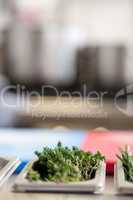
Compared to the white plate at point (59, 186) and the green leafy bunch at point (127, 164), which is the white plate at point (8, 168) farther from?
the green leafy bunch at point (127, 164)

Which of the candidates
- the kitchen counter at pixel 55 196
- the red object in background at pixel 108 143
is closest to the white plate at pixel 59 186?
the kitchen counter at pixel 55 196

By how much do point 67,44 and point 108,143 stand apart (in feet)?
4.10

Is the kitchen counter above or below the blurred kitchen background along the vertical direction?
below

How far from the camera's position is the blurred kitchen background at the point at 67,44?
223 cm

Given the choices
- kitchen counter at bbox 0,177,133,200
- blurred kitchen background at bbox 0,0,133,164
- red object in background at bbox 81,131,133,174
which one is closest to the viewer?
kitchen counter at bbox 0,177,133,200

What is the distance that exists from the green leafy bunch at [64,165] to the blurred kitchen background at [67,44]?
49.3 inches

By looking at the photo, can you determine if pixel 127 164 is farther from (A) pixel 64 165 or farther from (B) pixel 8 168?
(B) pixel 8 168

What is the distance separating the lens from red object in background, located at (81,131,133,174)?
104 centimetres

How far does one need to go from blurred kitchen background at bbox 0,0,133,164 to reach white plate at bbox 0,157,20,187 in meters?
1.21

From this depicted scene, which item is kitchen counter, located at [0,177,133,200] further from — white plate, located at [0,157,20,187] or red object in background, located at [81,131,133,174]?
red object in background, located at [81,131,133,174]

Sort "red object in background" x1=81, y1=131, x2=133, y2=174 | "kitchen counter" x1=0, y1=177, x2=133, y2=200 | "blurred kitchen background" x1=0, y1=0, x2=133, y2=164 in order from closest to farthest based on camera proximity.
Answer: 1. "kitchen counter" x1=0, y1=177, x2=133, y2=200
2. "red object in background" x1=81, y1=131, x2=133, y2=174
3. "blurred kitchen background" x1=0, y1=0, x2=133, y2=164

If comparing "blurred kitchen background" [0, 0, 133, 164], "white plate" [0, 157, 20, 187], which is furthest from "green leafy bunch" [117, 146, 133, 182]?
"blurred kitchen background" [0, 0, 133, 164]

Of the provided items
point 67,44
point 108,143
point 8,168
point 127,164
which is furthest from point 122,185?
point 67,44

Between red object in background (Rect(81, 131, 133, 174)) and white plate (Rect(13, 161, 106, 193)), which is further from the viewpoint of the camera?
red object in background (Rect(81, 131, 133, 174))
